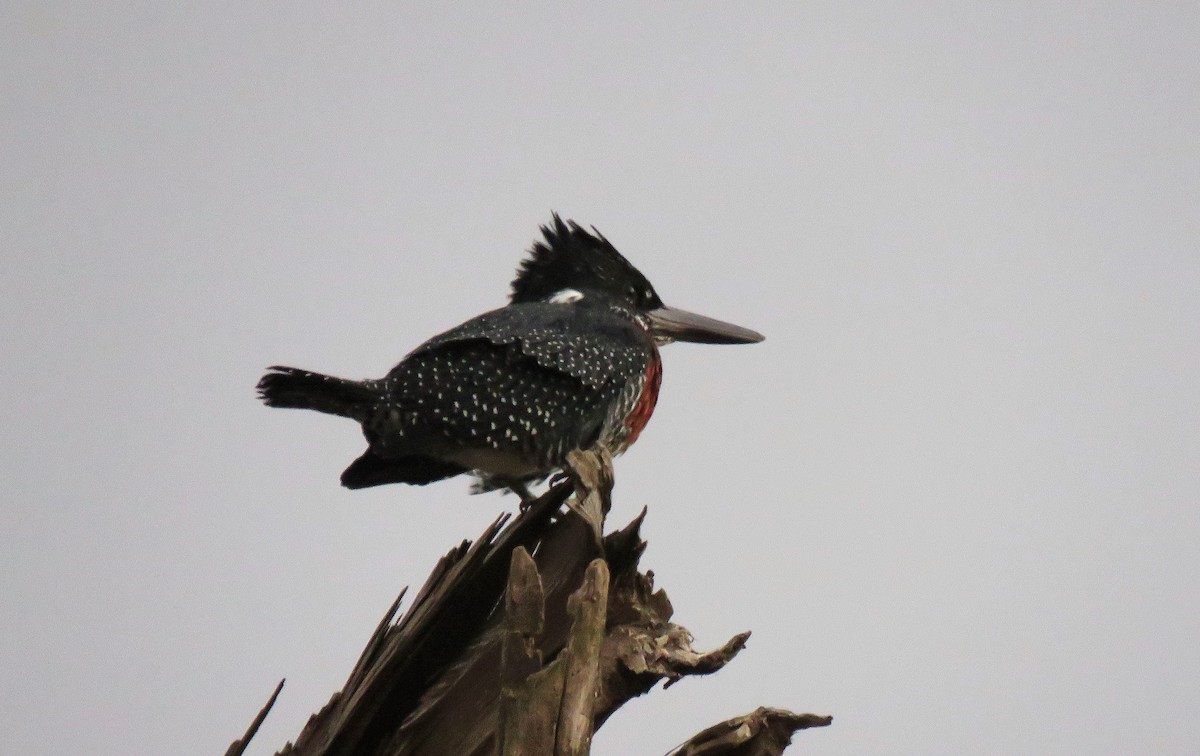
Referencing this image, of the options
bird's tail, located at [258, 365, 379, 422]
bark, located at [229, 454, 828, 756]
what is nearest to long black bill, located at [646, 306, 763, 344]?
bird's tail, located at [258, 365, 379, 422]

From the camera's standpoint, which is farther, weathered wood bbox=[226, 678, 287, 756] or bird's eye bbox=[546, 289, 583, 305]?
bird's eye bbox=[546, 289, 583, 305]

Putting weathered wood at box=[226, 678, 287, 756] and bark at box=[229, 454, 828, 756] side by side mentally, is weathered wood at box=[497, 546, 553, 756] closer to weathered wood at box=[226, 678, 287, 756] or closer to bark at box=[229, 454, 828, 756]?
bark at box=[229, 454, 828, 756]

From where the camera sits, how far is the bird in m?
4.98

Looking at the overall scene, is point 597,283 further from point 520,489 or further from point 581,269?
point 520,489

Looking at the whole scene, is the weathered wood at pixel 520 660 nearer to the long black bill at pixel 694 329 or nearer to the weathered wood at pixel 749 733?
the weathered wood at pixel 749 733

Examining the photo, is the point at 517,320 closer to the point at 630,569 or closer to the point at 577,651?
the point at 630,569

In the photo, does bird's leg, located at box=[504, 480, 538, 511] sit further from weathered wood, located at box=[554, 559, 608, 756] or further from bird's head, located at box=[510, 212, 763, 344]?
weathered wood, located at box=[554, 559, 608, 756]

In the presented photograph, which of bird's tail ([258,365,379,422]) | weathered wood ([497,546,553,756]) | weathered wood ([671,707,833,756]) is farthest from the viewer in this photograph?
bird's tail ([258,365,379,422])

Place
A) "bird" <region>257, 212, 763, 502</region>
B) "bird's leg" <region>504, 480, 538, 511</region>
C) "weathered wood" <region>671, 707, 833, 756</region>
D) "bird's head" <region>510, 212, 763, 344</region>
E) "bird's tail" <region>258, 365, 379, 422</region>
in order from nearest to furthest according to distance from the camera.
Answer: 1. "weathered wood" <region>671, 707, 833, 756</region>
2. "bird's tail" <region>258, 365, 379, 422</region>
3. "bird" <region>257, 212, 763, 502</region>
4. "bird's leg" <region>504, 480, 538, 511</region>
5. "bird's head" <region>510, 212, 763, 344</region>

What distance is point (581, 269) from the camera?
6.33 meters

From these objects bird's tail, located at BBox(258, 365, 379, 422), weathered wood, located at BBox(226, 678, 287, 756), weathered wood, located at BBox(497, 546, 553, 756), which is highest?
bird's tail, located at BBox(258, 365, 379, 422)

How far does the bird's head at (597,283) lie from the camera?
632 cm

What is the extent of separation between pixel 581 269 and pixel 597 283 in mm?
109

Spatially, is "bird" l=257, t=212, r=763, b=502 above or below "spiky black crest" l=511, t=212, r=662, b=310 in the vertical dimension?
below
